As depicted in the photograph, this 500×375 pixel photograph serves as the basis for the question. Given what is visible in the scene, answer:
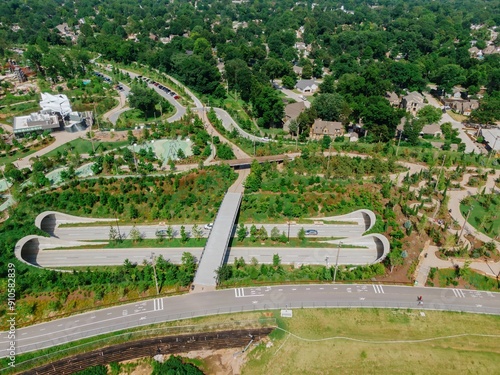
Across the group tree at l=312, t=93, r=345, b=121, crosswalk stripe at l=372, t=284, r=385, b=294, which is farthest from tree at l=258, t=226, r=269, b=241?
tree at l=312, t=93, r=345, b=121

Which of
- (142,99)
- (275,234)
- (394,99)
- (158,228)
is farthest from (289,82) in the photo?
(158,228)

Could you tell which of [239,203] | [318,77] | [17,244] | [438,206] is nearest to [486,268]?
[438,206]

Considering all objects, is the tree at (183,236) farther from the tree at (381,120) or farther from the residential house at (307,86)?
the residential house at (307,86)

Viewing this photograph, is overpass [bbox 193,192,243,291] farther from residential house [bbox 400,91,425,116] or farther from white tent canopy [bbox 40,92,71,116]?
residential house [bbox 400,91,425,116]

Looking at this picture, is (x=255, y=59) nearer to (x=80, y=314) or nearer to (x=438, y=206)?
(x=438, y=206)

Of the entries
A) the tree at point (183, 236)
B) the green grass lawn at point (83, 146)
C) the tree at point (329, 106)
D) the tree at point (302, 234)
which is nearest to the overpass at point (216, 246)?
the tree at point (183, 236)
